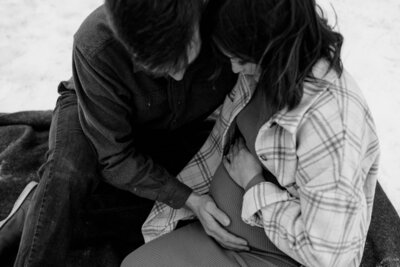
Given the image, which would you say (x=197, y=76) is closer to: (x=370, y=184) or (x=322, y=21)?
(x=322, y=21)

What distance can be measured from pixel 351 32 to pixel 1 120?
55.4 inches

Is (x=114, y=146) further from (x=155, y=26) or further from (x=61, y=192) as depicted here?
(x=155, y=26)

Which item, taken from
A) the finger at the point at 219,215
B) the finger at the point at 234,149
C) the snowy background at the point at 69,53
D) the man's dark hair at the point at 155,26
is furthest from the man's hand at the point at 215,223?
the snowy background at the point at 69,53

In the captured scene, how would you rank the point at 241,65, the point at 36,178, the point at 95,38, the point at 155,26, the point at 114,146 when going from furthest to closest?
1. the point at 36,178
2. the point at 114,146
3. the point at 95,38
4. the point at 241,65
5. the point at 155,26

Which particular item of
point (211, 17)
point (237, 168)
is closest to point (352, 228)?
point (237, 168)

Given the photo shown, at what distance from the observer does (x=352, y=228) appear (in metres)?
0.83

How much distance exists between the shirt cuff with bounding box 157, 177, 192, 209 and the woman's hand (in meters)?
0.11

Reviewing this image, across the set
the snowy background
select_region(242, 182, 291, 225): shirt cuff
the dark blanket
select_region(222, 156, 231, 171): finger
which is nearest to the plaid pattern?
select_region(242, 182, 291, 225): shirt cuff

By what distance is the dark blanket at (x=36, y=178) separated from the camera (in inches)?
49.6

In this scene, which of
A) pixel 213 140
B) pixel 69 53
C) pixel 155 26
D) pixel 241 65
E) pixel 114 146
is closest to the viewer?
pixel 155 26

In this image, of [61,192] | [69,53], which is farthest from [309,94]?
[69,53]

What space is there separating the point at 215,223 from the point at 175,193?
5.4 inches

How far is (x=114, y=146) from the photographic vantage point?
108 cm

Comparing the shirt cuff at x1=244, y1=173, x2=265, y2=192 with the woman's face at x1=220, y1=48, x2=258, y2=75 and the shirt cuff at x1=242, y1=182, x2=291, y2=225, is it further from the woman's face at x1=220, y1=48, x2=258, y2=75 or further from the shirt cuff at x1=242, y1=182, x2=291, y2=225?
the woman's face at x1=220, y1=48, x2=258, y2=75
